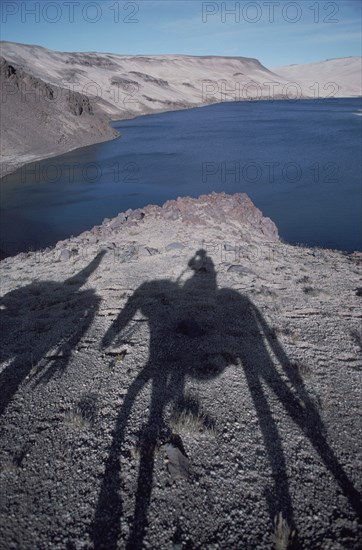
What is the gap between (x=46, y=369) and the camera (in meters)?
6.28

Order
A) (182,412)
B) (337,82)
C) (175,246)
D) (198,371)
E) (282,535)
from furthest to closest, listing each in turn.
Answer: (337,82) < (175,246) < (198,371) < (182,412) < (282,535)

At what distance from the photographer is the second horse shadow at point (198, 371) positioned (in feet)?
13.1

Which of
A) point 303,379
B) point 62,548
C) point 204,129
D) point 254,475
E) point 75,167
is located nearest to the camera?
point 62,548

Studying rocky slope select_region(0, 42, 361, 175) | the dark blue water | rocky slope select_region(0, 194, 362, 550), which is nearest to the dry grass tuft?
rocky slope select_region(0, 194, 362, 550)

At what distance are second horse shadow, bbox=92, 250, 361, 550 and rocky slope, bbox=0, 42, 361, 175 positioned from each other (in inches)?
1217

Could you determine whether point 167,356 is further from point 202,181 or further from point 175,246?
point 202,181

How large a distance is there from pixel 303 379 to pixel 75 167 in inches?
1381

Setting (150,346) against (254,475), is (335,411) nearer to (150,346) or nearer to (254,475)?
(254,475)

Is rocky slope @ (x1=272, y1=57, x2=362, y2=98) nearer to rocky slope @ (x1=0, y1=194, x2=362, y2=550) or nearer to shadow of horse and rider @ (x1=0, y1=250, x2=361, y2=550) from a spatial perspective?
shadow of horse and rider @ (x1=0, y1=250, x2=361, y2=550)

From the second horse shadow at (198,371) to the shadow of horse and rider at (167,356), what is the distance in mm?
11

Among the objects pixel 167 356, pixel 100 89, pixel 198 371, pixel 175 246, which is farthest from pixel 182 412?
pixel 100 89

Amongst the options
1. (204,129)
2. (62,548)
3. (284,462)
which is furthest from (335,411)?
(204,129)

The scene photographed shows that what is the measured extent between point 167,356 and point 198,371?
683mm

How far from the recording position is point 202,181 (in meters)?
29.8
